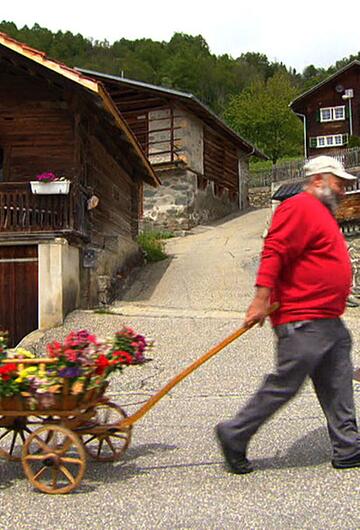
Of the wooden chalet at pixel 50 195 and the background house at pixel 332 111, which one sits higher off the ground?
the background house at pixel 332 111

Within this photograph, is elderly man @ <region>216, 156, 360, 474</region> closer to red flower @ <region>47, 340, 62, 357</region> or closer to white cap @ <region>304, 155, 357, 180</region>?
white cap @ <region>304, 155, 357, 180</region>

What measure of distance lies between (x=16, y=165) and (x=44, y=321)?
3447 millimetres

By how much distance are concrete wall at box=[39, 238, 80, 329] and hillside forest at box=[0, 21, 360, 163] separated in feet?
135

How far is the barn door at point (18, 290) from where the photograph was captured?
39.7ft

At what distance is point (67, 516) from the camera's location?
352 centimetres

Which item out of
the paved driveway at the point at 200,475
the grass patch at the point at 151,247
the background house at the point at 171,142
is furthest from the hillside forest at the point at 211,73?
the paved driveway at the point at 200,475

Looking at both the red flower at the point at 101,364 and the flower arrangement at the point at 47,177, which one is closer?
the red flower at the point at 101,364

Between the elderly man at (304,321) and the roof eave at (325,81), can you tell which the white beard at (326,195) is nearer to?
the elderly man at (304,321)

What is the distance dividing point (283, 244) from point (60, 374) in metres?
1.59

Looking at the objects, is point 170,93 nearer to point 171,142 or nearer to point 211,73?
point 171,142

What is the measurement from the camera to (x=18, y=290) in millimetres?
12188

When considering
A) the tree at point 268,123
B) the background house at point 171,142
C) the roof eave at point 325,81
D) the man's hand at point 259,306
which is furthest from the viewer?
the tree at point 268,123

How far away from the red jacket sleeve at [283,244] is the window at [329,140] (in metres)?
Result: 38.8

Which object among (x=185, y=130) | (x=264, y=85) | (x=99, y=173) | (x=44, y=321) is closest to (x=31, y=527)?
(x=44, y=321)
